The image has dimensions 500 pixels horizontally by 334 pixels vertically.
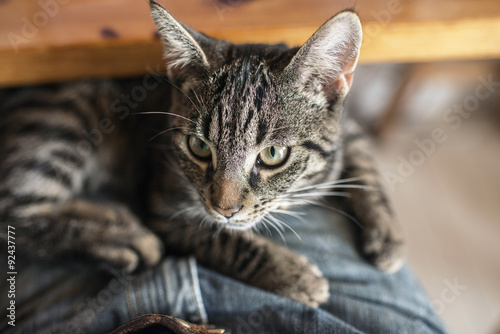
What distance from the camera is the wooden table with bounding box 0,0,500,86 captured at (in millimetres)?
902

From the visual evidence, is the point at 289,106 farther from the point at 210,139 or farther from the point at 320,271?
the point at 320,271

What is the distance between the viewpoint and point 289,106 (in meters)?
0.81

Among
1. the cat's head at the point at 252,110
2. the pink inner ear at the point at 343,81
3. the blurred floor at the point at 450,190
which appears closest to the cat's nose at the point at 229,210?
the cat's head at the point at 252,110

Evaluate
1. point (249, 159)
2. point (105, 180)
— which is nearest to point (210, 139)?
point (249, 159)

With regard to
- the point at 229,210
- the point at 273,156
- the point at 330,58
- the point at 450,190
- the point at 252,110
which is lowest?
the point at 450,190

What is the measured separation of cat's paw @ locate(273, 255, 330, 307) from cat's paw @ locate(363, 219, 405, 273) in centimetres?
17

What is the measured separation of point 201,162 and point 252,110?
0.18 metres

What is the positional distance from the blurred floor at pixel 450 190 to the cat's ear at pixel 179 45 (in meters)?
1.32

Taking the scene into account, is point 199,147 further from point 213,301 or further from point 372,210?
point 372,210

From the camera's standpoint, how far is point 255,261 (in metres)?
0.98

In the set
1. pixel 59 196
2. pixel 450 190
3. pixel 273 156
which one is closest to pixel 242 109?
pixel 273 156

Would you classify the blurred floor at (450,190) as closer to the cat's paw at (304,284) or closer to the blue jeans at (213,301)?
the blue jeans at (213,301)

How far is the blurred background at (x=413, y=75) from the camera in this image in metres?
0.91

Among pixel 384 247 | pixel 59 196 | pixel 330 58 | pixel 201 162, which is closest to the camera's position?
pixel 330 58
